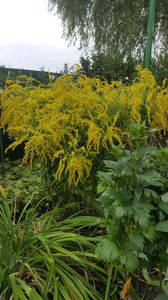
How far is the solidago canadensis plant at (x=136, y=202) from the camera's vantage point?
994 mm

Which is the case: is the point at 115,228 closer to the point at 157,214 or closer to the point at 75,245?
the point at 157,214

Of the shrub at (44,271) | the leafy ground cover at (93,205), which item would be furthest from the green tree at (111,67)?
the shrub at (44,271)

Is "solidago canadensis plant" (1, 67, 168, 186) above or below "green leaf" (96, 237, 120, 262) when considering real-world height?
above

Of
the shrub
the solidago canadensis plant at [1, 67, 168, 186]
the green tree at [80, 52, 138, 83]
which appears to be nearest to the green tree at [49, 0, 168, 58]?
the green tree at [80, 52, 138, 83]

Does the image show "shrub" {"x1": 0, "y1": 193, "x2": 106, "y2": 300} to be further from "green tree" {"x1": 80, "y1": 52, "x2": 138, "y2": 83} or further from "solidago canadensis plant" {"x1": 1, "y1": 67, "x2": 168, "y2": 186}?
"green tree" {"x1": 80, "y1": 52, "x2": 138, "y2": 83}

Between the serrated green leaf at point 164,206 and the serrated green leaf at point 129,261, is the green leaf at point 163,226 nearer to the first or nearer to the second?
the serrated green leaf at point 164,206

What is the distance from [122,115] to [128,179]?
3.20 feet

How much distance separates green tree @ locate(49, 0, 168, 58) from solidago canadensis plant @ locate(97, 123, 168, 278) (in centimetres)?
1093

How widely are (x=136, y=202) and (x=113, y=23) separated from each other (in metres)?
12.6

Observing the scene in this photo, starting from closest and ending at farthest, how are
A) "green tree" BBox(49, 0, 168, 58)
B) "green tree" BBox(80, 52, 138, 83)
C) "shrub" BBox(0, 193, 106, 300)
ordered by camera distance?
"shrub" BBox(0, 193, 106, 300)
"green tree" BBox(80, 52, 138, 83)
"green tree" BBox(49, 0, 168, 58)

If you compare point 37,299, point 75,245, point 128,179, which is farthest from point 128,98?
point 37,299

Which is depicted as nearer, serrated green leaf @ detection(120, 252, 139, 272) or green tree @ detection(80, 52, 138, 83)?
serrated green leaf @ detection(120, 252, 139, 272)

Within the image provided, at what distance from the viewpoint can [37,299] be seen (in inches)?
45.1

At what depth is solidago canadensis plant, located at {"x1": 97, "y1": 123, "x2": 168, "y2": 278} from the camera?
994 millimetres
